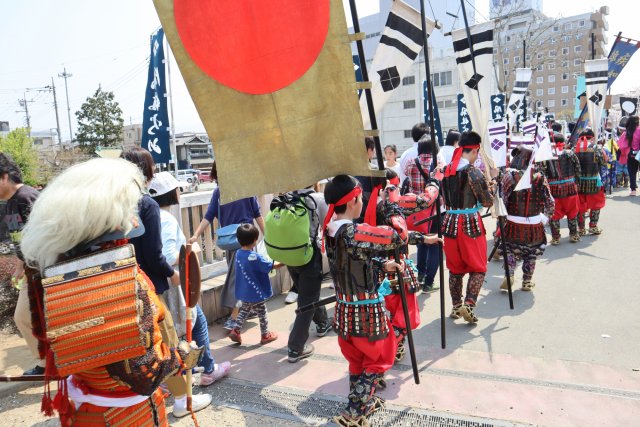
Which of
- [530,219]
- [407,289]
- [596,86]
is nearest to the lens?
[407,289]

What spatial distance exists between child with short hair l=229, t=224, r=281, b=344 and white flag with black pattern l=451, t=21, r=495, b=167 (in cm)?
265

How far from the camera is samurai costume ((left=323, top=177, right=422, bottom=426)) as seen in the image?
2.88 m

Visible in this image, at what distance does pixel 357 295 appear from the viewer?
9.76 feet

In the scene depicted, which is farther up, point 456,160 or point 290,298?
point 456,160

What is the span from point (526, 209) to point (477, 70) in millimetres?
1952

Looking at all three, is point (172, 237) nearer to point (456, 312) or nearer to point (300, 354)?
point (300, 354)

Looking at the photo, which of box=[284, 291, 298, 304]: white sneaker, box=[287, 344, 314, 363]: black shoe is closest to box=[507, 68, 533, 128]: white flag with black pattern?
box=[284, 291, 298, 304]: white sneaker

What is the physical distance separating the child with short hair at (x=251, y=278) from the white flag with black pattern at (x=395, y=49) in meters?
1.98

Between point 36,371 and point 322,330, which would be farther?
point 322,330

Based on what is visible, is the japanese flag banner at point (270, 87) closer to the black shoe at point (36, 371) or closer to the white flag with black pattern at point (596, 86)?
the black shoe at point (36, 371)

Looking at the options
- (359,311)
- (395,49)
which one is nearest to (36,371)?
(359,311)

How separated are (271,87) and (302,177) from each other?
0.57 meters

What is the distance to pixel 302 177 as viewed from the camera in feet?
9.02

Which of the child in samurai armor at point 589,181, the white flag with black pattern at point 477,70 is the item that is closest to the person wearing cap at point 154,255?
the white flag with black pattern at point 477,70
